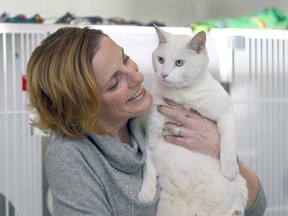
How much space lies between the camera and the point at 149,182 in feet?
3.51

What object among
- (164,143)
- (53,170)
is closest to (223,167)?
(164,143)

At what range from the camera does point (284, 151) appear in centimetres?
152

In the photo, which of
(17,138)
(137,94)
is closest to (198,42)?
(137,94)

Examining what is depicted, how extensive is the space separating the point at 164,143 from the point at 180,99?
0.39 ft

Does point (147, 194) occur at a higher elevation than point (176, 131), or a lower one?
lower

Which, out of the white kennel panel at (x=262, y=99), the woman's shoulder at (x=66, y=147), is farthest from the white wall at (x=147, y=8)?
the woman's shoulder at (x=66, y=147)

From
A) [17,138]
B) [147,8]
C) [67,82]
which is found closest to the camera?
[67,82]

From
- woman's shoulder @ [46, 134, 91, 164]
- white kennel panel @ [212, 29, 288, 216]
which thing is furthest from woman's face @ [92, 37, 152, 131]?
white kennel panel @ [212, 29, 288, 216]

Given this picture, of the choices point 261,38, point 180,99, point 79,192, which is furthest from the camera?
point 261,38

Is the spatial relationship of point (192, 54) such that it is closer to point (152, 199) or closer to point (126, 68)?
point (126, 68)

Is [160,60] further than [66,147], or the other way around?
[160,60]

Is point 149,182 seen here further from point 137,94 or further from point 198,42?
point 198,42

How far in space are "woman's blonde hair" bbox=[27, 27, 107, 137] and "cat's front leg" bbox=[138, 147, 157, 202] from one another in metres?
0.16

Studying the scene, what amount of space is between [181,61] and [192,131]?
173 millimetres
